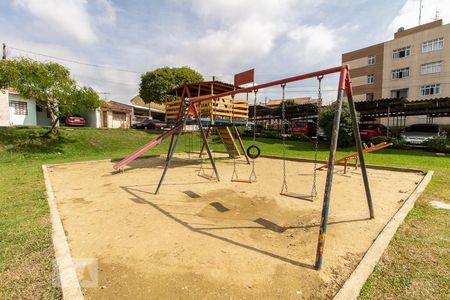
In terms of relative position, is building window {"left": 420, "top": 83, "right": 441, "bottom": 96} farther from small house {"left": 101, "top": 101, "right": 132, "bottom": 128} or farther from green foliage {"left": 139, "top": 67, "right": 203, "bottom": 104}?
small house {"left": 101, "top": 101, "right": 132, "bottom": 128}

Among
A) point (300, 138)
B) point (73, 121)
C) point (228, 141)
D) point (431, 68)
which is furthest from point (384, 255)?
point (431, 68)

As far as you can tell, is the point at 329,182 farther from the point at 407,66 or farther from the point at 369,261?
the point at 407,66

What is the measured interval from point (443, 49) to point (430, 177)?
3127 centimetres

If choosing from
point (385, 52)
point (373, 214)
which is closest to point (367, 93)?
point (385, 52)

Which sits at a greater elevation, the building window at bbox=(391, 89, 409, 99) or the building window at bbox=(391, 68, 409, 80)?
the building window at bbox=(391, 68, 409, 80)

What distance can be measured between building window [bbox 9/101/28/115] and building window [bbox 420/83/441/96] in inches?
→ 1833

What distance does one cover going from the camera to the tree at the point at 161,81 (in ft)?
110

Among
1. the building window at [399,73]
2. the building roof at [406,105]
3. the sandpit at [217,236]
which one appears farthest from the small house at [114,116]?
the building window at [399,73]

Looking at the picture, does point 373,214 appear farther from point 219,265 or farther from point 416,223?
point 219,265

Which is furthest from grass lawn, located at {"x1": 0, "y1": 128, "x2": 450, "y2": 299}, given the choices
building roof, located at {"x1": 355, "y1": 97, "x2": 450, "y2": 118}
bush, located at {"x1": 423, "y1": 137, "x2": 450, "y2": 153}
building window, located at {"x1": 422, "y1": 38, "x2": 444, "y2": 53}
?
building window, located at {"x1": 422, "y1": 38, "x2": 444, "y2": 53}

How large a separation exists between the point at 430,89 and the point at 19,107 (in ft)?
154

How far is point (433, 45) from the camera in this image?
29.3 m

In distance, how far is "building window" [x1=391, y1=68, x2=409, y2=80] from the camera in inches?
1249

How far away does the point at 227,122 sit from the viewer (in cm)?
1109
